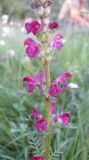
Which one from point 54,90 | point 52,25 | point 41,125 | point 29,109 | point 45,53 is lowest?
point 41,125

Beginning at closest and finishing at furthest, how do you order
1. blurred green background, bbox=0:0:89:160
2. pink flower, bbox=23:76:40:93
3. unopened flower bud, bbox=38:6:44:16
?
unopened flower bud, bbox=38:6:44:16 < pink flower, bbox=23:76:40:93 < blurred green background, bbox=0:0:89:160

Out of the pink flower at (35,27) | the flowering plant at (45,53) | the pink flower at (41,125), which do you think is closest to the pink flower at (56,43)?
the flowering plant at (45,53)

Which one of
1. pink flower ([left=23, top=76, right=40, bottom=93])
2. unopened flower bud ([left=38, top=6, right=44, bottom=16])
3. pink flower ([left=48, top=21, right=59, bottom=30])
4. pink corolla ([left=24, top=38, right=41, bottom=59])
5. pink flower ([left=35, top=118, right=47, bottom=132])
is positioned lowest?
Result: pink flower ([left=35, top=118, right=47, bottom=132])

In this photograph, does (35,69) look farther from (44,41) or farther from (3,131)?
(44,41)

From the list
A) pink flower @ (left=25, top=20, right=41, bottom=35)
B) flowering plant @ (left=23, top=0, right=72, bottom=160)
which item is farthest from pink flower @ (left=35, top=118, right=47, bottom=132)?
pink flower @ (left=25, top=20, right=41, bottom=35)

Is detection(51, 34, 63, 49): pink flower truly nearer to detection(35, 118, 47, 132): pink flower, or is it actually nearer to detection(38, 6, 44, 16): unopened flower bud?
detection(38, 6, 44, 16): unopened flower bud

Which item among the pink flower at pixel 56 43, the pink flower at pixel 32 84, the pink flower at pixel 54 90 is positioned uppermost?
the pink flower at pixel 56 43

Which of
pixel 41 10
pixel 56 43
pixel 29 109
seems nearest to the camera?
pixel 41 10

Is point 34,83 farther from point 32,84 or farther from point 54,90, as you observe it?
point 54,90

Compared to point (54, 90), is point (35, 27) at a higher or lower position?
higher

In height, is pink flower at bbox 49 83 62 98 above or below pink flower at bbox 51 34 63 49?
below

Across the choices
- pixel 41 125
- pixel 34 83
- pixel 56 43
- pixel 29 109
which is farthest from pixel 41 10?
pixel 29 109

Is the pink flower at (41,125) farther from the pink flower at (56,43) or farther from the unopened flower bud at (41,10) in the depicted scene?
the unopened flower bud at (41,10)
